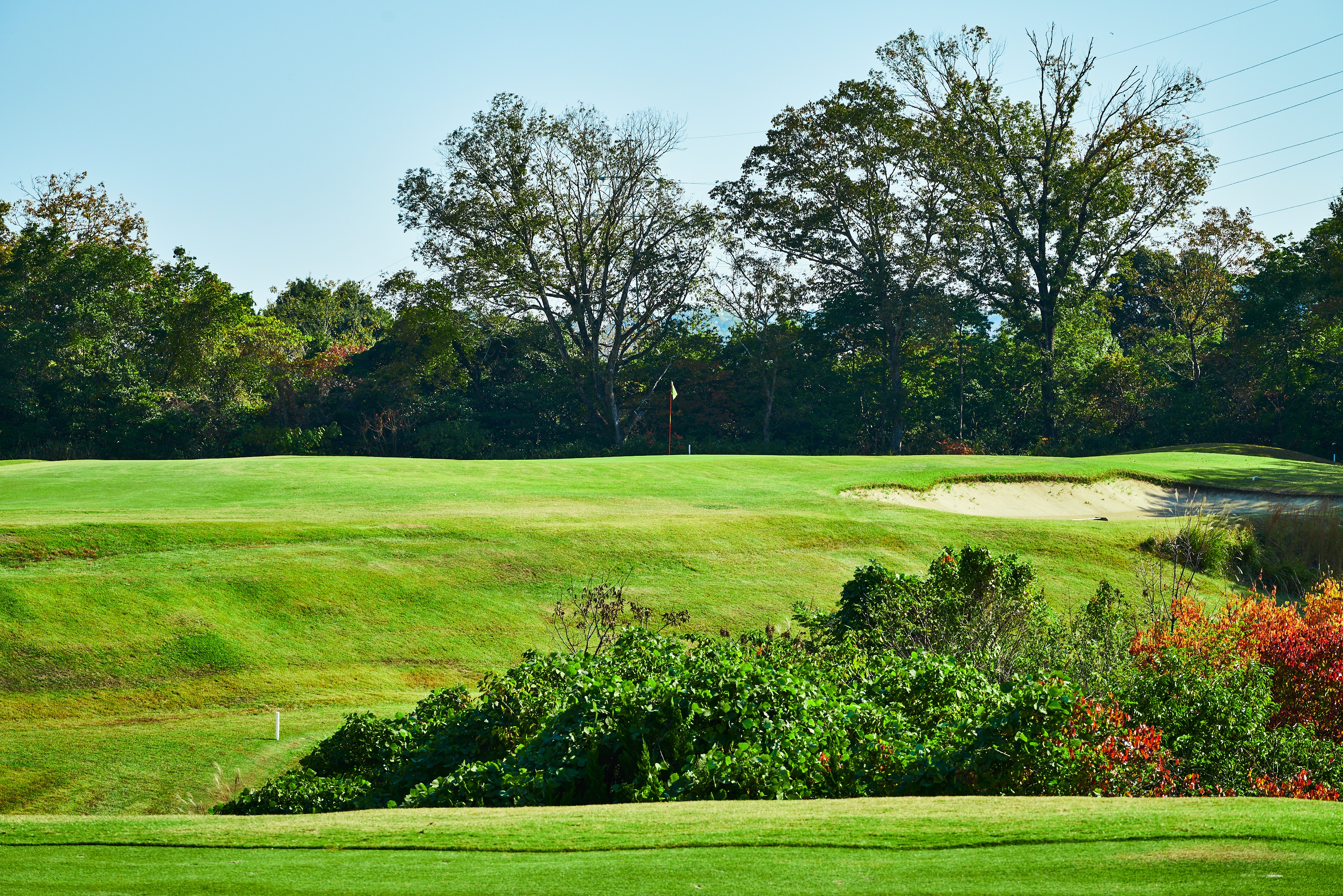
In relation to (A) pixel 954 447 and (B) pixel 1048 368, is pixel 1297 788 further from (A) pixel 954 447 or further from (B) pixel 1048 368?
(B) pixel 1048 368

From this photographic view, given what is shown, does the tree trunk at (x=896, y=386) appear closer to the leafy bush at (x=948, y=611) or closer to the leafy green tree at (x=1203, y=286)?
the leafy green tree at (x=1203, y=286)

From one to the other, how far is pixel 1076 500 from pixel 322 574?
58.4 feet

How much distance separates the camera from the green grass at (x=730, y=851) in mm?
4348

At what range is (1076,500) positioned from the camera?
24.6 m

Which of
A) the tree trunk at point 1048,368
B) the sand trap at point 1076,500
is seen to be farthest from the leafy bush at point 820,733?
the tree trunk at point 1048,368

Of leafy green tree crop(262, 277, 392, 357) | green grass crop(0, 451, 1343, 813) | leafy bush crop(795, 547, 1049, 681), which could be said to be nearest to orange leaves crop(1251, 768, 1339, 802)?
leafy bush crop(795, 547, 1049, 681)

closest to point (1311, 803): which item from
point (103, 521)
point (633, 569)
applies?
point (633, 569)

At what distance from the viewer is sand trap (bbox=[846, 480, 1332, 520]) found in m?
23.0

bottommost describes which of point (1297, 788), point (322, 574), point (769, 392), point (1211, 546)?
point (1297, 788)

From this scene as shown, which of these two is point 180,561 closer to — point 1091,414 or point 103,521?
point 103,521

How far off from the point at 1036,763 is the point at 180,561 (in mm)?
11683

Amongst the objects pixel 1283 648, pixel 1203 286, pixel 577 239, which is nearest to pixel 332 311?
pixel 577 239

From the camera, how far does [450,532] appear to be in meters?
16.7

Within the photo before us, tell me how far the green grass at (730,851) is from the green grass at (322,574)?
390 cm
